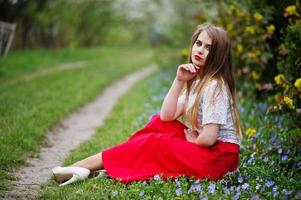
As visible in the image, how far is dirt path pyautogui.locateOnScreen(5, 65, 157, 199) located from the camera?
3770 millimetres

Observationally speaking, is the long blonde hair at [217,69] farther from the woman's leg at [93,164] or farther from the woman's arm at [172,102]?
the woman's leg at [93,164]

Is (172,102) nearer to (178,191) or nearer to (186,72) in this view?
(186,72)

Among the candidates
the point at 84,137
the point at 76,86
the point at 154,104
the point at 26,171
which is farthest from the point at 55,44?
the point at 26,171

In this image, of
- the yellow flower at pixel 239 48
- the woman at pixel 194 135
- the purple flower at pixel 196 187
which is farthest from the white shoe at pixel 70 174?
the yellow flower at pixel 239 48

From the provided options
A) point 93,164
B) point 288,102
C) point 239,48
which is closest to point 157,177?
point 93,164

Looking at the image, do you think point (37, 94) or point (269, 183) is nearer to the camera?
point (269, 183)

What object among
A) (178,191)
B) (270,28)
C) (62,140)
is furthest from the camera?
(270,28)

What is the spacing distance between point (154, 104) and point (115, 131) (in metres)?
1.44

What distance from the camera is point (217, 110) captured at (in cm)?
358

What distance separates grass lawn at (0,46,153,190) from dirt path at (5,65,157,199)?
0.10m

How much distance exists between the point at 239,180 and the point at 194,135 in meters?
0.48

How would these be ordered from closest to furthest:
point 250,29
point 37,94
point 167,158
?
point 167,158, point 250,29, point 37,94

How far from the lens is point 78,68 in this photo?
1150cm

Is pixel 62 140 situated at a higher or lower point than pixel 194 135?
lower
